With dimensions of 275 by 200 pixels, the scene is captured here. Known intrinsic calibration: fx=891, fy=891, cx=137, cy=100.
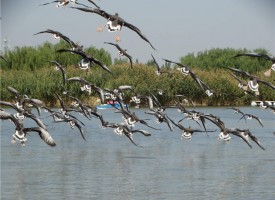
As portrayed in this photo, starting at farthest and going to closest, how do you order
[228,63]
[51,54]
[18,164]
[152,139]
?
[228,63]
[51,54]
[152,139]
[18,164]

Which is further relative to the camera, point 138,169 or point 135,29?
point 138,169

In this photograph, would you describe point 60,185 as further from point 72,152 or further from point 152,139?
point 152,139

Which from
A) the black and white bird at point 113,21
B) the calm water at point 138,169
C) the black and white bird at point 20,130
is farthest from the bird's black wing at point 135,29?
the calm water at point 138,169

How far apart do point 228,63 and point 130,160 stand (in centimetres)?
8543

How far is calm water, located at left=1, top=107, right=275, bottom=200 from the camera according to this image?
24750mm

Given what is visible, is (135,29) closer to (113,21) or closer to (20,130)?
(113,21)

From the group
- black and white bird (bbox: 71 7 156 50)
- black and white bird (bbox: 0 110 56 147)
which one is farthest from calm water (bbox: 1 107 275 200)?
black and white bird (bbox: 71 7 156 50)

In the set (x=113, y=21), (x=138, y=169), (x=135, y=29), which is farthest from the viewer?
(x=138, y=169)

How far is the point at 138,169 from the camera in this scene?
30344mm

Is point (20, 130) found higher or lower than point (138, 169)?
higher

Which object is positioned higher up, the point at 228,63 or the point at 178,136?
the point at 228,63

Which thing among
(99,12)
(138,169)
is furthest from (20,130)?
(138,169)

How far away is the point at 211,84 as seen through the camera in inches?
2832

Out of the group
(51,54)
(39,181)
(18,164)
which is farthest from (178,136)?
(51,54)
